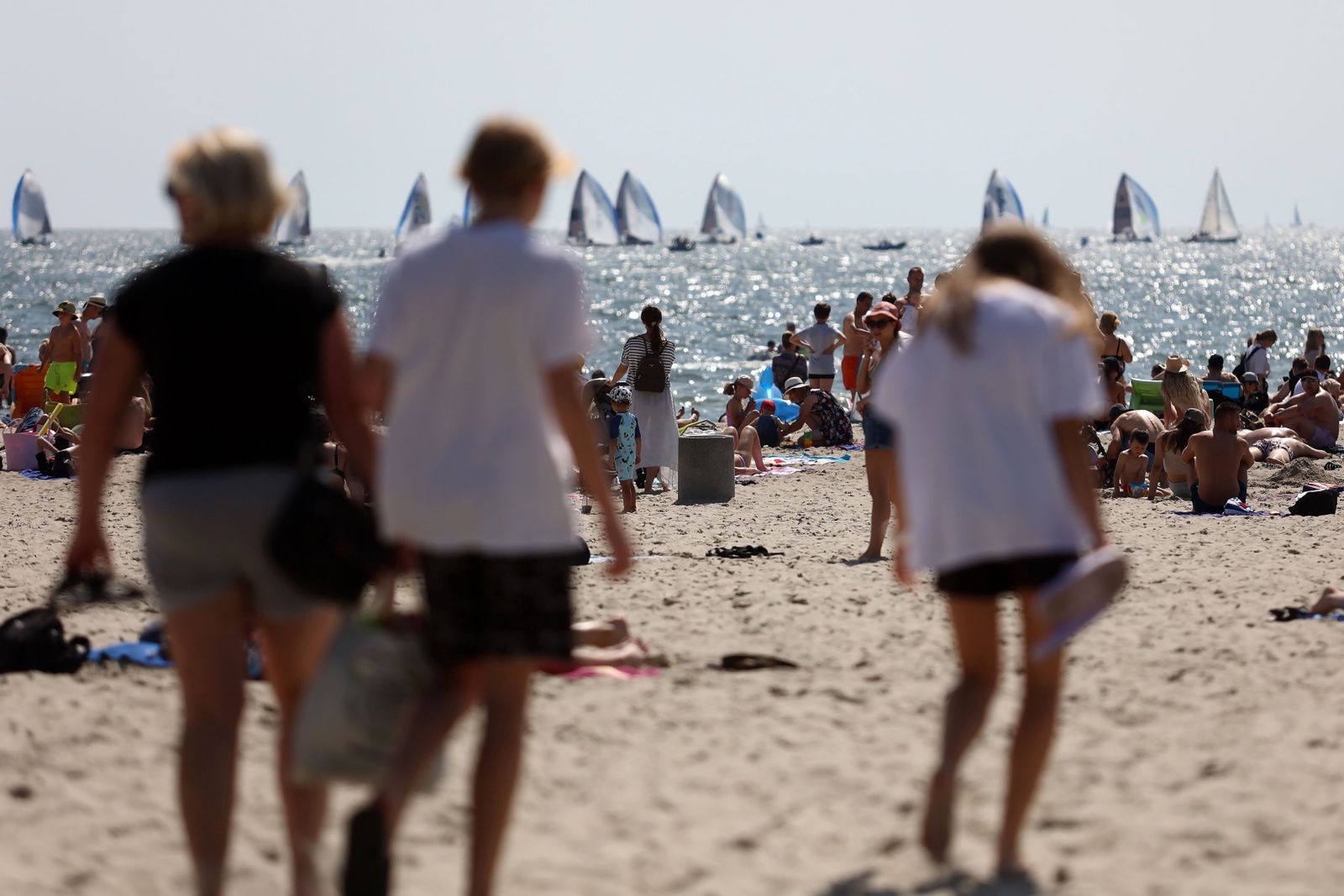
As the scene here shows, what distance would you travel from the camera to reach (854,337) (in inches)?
352

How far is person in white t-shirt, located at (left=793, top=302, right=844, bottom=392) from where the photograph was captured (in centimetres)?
1669

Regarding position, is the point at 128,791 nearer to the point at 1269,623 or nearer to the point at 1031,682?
the point at 1031,682

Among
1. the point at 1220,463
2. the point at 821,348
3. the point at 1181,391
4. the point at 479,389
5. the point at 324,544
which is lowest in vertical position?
the point at 1220,463

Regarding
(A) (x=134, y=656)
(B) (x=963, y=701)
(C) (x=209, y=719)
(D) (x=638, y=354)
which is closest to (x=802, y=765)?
(B) (x=963, y=701)

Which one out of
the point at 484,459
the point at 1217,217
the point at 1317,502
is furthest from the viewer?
the point at 1217,217

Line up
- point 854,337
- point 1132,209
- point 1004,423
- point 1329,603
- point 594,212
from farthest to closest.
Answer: point 1132,209 → point 594,212 → point 854,337 → point 1329,603 → point 1004,423

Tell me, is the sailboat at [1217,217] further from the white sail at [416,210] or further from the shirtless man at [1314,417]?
the shirtless man at [1314,417]

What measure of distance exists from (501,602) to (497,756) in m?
0.29

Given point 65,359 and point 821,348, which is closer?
point 65,359

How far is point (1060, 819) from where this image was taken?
12.0ft

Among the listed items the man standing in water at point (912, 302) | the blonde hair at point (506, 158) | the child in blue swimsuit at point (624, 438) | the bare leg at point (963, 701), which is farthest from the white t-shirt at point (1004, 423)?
the man standing in water at point (912, 302)

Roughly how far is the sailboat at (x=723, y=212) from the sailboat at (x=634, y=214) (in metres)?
16.2

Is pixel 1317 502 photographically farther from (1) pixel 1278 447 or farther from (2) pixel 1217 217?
(2) pixel 1217 217

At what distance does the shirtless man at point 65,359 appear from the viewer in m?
14.0
